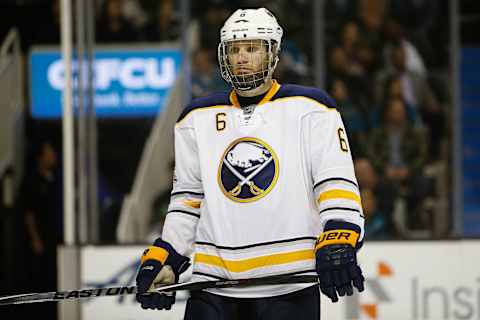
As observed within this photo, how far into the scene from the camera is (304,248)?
2.59 m

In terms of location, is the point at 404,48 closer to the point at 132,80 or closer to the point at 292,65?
the point at 292,65

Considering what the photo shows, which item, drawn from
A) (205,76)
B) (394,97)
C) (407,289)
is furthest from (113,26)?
(407,289)

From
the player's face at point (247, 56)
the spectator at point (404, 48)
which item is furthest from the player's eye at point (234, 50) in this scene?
the spectator at point (404, 48)

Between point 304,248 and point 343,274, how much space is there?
19cm

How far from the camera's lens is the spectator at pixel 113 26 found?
6270mm

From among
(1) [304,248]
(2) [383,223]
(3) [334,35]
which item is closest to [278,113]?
(1) [304,248]

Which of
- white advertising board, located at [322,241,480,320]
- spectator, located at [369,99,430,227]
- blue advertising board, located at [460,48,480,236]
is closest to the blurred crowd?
spectator, located at [369,99,430,227]

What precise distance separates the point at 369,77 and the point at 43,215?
192cm

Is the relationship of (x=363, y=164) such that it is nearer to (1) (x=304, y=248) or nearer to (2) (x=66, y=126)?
(2) (x=66, y=126)

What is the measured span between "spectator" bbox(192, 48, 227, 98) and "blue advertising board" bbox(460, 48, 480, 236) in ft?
4.67

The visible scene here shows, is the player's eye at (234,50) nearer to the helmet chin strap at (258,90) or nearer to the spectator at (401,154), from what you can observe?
the helmet chin strap at (258,90)

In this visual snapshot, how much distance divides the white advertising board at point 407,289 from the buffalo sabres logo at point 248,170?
2.03 meters

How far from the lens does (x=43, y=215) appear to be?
6.48m

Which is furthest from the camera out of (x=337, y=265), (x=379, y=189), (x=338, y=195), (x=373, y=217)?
(x=379, y=189)
